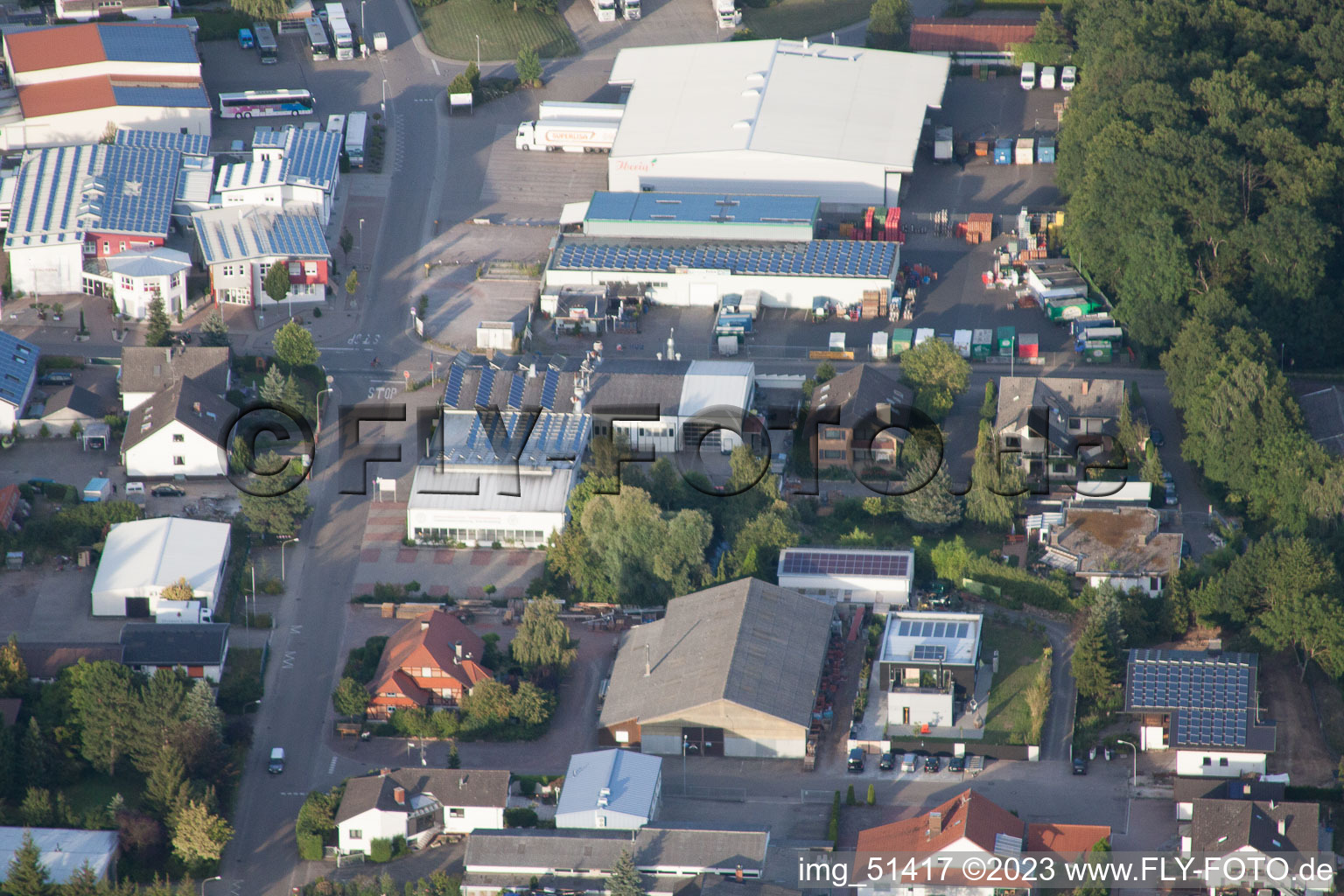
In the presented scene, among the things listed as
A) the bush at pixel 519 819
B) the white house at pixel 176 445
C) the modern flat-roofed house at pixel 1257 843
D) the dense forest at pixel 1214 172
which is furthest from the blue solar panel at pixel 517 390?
the modern flat-roofed house at pixel 1257 843

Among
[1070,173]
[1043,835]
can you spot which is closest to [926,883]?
[1043,835]

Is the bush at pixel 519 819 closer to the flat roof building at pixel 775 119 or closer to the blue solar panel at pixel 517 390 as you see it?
the blue solar panel at pixel 517 390

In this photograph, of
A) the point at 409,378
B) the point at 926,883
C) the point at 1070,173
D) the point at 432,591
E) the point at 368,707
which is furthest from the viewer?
the point at 1070,173

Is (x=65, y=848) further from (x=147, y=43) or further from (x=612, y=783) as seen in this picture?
(x=147, y=43)

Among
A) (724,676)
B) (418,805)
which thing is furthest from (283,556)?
(724,676)

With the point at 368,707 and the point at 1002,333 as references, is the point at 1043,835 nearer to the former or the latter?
the point at 368,707

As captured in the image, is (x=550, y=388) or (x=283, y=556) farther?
(x=550, y=388)

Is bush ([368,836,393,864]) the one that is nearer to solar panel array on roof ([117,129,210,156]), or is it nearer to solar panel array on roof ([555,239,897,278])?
solar panel array on roof ([555,239,897,278])
